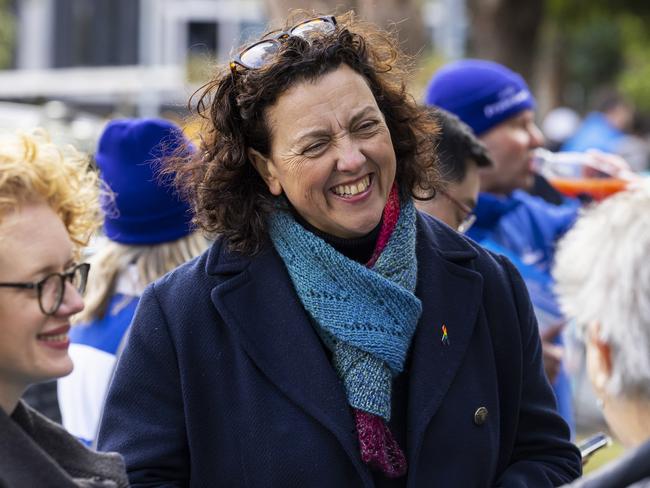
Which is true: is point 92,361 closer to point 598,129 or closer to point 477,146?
point 477,146

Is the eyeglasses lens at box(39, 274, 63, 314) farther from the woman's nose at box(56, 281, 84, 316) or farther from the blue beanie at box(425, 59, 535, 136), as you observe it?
the blue beanie at box(425, 59, 535, 136)

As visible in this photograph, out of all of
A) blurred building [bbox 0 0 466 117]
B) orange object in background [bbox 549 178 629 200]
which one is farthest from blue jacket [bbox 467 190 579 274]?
blurred building [bbox 0 0 466 117]

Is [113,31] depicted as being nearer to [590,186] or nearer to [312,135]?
[590,186]

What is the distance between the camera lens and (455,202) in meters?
3.80

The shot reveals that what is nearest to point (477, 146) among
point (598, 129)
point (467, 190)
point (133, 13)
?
point (467, 190)

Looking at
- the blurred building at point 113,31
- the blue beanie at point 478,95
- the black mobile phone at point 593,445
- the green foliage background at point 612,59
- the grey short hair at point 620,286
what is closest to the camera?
the grey short hair at point 620,286

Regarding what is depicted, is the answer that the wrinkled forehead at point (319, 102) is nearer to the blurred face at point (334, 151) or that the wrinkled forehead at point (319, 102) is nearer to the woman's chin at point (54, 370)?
the blurred face at point (334, 151)

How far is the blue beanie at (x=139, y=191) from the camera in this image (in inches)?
156

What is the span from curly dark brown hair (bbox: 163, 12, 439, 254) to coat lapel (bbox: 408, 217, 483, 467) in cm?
20

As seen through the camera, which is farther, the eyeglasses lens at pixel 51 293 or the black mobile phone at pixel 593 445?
the black mobile phone at pixel 593 445

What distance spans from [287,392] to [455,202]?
1.28 m

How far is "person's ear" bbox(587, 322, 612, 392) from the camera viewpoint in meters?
2.14

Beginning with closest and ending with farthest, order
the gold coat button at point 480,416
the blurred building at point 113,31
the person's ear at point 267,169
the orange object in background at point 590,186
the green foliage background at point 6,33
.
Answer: the gold coat button at point 480,416, the person's ear at point 267,169, the orange object in background at point 590,186, the green foliage background at point 6,33, the blurred building at point 113,31

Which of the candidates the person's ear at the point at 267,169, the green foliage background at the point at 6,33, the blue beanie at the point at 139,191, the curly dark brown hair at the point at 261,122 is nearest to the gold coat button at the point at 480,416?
the curly dark brown hair at the point at 261,122
